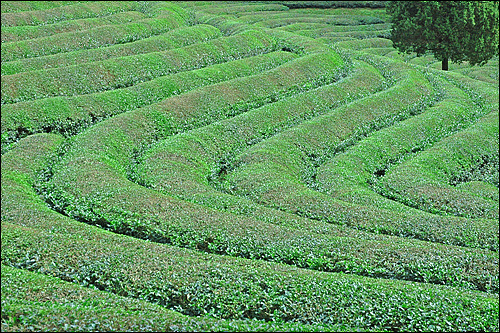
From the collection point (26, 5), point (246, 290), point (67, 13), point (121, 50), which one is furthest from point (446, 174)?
point (26, 5)

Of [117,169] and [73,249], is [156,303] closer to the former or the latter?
[73,249]

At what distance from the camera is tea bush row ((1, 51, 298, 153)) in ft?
98.8

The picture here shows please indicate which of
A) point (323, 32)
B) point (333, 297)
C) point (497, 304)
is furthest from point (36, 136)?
point (323, 32)

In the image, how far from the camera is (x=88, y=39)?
149 ft

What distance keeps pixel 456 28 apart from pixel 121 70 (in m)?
34.5

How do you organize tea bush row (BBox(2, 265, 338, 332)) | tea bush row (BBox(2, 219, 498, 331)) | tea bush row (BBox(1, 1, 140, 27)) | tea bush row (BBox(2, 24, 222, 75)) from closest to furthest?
1. tea bush row (BBox(2, 265, 338, 332))
2. tea bush row (BBox(2, 219, 498, 331))
3. tea bush row (BBox(2, 24, 222, 75))
4. tea bush row (BBox(1, 1, 140, 27))

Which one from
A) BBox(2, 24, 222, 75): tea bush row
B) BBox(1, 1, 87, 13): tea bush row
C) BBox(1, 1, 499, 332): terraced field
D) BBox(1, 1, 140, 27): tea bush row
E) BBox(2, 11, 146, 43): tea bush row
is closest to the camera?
BBox(1, 1, 499, 332): terraced field

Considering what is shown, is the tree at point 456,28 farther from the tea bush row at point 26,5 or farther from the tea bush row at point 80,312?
the tea bush row at point 80,312

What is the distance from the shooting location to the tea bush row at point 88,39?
40469mm

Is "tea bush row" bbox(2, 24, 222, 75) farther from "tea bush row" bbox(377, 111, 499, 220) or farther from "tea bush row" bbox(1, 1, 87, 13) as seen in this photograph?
"tea bush row" bbox(377, 111, 499, 220)

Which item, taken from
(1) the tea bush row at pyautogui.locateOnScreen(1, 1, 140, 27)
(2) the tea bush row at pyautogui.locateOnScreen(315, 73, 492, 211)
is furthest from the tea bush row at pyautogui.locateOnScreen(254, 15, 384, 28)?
(2) the tea bush row at pyautogui.locateOnScreen(315, 73, 492, 211)

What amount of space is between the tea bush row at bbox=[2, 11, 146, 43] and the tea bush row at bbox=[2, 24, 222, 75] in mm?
5433

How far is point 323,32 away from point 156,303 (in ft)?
203

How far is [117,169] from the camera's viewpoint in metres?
26.8
